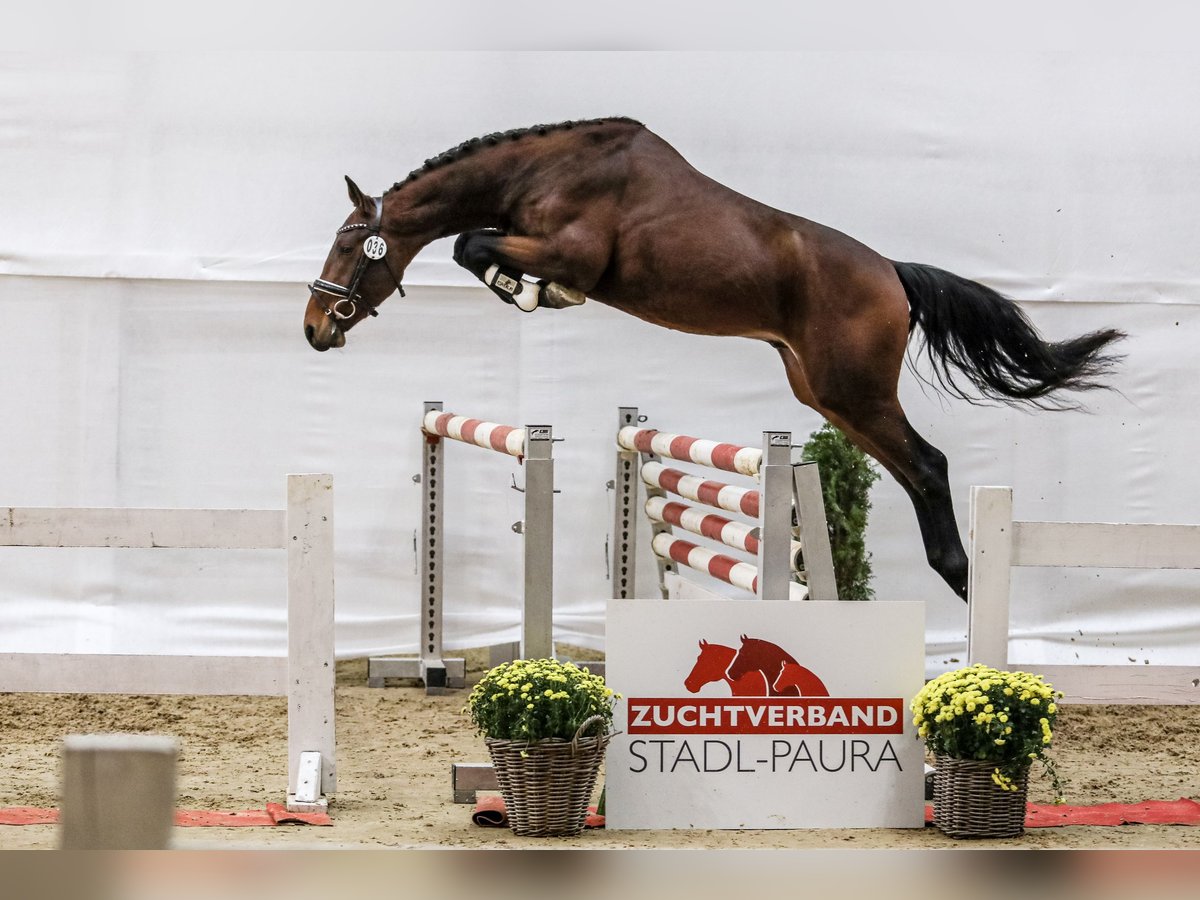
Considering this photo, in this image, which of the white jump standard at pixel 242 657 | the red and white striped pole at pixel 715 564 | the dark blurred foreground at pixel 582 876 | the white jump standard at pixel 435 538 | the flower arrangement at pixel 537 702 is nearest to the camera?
the dark blurred foreground at pixel 582 876

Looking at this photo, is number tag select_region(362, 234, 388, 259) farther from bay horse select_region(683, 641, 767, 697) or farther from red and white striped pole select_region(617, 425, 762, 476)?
bay horse select_region(683, 641, 767, 697)

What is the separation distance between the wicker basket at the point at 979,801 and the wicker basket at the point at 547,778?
670 millimetres

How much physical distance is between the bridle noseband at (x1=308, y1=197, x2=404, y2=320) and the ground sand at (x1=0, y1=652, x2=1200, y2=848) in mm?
1138

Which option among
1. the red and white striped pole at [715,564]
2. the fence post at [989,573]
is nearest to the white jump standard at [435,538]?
the red and white striped pole at [715,564]

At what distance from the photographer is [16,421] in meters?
4.32

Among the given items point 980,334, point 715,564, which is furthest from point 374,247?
point 980,334

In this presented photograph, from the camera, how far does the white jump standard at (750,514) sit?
8.36 feet

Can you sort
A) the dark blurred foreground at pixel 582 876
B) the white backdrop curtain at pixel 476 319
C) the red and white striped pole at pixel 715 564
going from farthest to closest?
the white backdrop curtain at pixel 476 319 → the red and white striped pole at pixel 715 564 → the dark blurred foreground at pixel 582 876

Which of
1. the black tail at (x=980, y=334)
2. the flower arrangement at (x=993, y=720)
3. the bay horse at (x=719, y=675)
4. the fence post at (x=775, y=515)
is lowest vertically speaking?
the flower arrangement at (x=993, y=720)

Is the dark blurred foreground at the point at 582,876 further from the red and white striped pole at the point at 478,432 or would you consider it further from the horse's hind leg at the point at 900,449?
the horse's hind leg at the point at 900,449

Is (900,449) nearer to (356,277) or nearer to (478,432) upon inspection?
(478,432)

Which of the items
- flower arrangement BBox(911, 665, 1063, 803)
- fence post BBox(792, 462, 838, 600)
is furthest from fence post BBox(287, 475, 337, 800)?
flower arrangement BBox(911, 665, 1063, 803)

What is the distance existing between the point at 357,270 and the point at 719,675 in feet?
4.40

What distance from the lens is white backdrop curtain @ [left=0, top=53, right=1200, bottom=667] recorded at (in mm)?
4230
